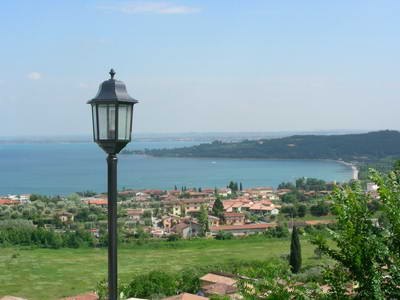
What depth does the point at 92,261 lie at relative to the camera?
86.4 ft

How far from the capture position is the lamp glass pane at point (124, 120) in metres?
2.88

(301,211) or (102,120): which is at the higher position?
(102,120)

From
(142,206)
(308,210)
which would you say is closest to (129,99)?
(308,210)

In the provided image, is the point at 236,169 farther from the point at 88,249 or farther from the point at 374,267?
the point at 374,267

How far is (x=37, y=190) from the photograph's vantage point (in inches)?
2611

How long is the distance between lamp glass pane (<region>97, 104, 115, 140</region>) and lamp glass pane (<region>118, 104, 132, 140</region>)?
4 cm

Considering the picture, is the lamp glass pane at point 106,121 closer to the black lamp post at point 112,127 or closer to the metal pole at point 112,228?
the black lamp post at point 112,127

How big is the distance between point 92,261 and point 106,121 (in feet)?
80.6

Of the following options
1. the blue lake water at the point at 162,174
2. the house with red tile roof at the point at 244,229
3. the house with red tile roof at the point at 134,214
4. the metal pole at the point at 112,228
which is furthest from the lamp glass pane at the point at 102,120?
the blue lake water at the point at 162,174

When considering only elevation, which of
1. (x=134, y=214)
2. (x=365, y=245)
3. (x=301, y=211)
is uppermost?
(x=365, y=245)

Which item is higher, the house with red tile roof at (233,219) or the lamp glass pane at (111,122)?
the lamp glass pane at (111,122)

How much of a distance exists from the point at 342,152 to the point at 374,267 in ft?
352

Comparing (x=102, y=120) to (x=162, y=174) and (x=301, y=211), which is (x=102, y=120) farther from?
(x=162, y=174)

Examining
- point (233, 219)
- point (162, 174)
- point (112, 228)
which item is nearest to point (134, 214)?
point (233, 219)
